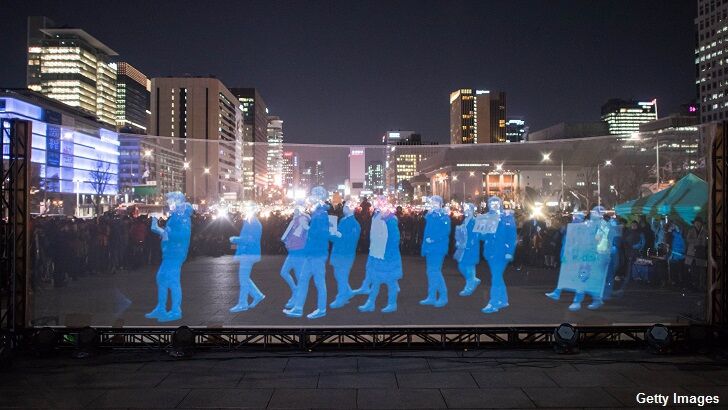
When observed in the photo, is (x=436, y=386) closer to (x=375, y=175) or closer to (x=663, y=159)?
(x=375, y=175)

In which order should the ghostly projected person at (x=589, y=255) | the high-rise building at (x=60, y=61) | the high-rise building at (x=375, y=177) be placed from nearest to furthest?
1. the ghostly projected person at (x=589, y=255)
2. the high-rise building at (x=375, y=177)
3. the high-rise building at (x=60, y=61)

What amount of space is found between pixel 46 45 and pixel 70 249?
198261 millimetres

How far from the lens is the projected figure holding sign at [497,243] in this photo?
33.0 feet

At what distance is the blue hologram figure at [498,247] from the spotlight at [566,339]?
68.0 inches

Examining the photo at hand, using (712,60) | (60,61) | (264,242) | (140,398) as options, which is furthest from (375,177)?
(60,61)

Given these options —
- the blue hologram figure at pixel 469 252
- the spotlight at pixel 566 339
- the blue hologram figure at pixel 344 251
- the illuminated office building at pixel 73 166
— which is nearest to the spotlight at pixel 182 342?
the blue hologram figure at pixel 344 251

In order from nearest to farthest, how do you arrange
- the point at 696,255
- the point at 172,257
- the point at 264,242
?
the point at 172,257 → the point at 264,242 → the point at 696,255

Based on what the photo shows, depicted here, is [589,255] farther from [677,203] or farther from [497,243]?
[677,203]

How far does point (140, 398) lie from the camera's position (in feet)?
21.2

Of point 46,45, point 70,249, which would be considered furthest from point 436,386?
point 46,45

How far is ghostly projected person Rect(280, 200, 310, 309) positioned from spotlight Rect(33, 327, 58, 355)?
3.69m

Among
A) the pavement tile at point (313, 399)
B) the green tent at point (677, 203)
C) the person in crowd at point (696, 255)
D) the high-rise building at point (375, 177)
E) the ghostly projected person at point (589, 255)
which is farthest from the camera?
the person in crowd at point (696, 255)

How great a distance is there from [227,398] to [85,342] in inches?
123

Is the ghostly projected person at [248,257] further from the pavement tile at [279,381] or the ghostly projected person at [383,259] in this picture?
the pavement tile at [279,381]
